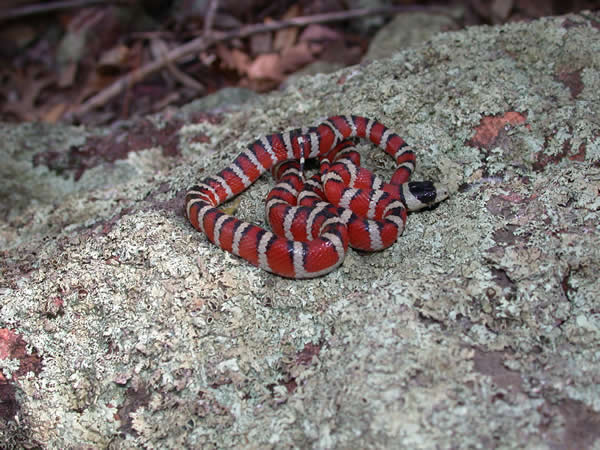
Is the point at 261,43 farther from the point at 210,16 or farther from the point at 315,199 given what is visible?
the point at 315,199

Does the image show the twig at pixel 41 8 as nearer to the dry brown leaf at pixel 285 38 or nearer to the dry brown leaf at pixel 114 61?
the dry brown leaf at pixel 114 61

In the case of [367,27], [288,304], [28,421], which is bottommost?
[28,421]

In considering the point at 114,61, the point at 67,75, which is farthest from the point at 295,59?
the point at 67,75

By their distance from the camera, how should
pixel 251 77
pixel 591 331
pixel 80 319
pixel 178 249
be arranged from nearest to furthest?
pixel 591 331 → pixel 80 319 → pixel 178 249 → pixel 251 77

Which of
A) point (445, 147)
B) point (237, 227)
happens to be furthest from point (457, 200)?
point (237, 227)

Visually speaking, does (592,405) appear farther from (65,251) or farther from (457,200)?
(65,251)

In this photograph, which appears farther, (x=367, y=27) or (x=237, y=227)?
(x=367, y=27)
